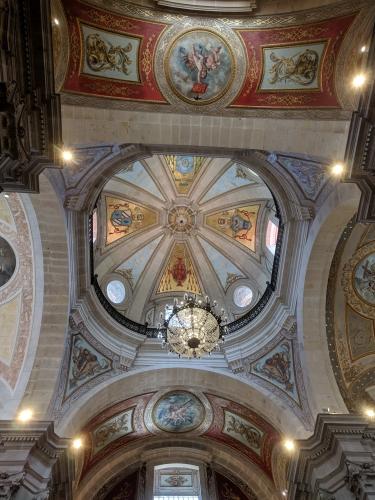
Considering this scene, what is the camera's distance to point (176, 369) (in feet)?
40.7

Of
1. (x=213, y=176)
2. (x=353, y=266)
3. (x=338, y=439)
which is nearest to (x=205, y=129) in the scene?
(x=353, y=266)

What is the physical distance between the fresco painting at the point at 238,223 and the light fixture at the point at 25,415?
9800 mm

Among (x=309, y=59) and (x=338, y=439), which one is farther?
(x=338, y=439)

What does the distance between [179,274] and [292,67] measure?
11.1 m

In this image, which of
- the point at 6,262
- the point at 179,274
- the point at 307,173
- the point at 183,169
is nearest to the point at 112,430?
the point at 6,262

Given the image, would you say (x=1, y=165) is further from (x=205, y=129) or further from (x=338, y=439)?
(x=338, y=439)

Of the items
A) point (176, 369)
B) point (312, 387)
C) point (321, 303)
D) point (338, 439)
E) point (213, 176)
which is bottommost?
point (338, 439)

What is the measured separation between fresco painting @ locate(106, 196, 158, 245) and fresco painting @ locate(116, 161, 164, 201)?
0.79m

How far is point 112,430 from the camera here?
12.8m

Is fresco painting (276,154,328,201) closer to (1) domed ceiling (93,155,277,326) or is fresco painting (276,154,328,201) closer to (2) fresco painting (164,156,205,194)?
(1) domed ceiling (93,155,277,326)

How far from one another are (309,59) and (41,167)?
5252mm

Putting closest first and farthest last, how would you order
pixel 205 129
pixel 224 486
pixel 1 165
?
pixel 1 165 → pixel 205 129 → pixel 224 486

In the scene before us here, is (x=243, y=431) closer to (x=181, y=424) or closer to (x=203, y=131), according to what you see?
(x=181, y=424)

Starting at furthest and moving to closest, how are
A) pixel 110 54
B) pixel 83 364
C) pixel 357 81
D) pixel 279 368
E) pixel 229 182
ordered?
pixel 229 182 < pixel 279 368 < pixel 83 364 < pixel 110 54 < pixel 357 81
